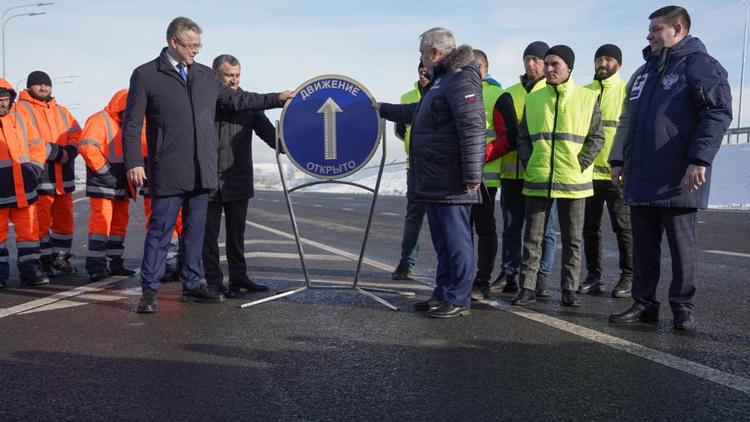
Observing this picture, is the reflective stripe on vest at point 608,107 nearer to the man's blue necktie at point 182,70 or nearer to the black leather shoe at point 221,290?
the black leather shoe at point 221,290

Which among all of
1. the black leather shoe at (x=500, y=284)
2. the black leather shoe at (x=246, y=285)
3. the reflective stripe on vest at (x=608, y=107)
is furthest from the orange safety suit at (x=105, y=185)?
the reflective stripe on vest at (x=608, y=107)

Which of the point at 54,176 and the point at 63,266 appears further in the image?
the point at 54,176

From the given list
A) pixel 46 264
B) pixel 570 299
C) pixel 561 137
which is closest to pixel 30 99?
pixel 46 264

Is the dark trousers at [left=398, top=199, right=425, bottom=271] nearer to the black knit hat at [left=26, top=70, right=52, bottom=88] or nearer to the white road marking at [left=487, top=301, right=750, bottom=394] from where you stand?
the white road marking at [left=487, top=301, right=750, bottom=394]

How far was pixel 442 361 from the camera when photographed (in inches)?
146

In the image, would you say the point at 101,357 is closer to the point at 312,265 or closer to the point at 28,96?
A: the point at 312,265

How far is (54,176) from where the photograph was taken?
23.5ft

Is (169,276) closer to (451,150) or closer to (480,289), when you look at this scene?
(480,289)

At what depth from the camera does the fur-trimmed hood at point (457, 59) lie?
4816mm

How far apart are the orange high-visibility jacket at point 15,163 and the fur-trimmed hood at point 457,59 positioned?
13.6 ft

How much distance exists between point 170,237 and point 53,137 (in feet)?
9.55

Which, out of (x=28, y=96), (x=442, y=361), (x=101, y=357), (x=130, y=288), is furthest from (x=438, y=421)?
(x=28, y=96)

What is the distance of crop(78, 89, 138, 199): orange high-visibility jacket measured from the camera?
21.8ft

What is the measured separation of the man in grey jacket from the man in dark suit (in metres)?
0.25
